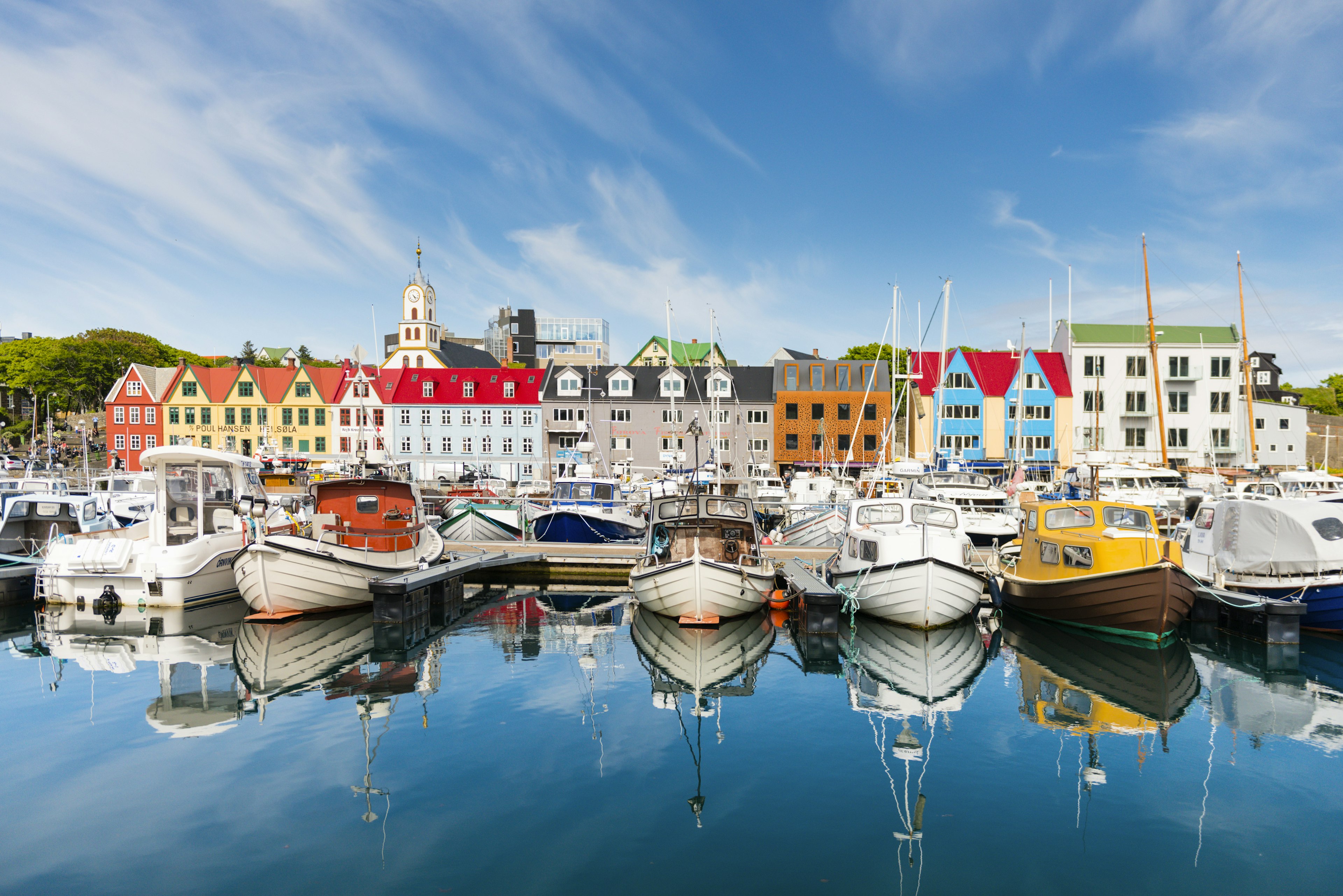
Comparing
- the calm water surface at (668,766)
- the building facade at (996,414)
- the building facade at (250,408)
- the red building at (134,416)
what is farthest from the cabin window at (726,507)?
the red building at (134,416)

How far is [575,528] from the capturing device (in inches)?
1270

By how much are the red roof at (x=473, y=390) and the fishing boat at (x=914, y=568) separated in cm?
4647

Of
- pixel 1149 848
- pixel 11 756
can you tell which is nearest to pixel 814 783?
pixel 1149 848

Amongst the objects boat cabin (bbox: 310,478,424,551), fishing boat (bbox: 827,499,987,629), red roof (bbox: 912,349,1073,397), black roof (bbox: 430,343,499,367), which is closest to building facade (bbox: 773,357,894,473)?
red roof (bbox: 912,349,1073,397)

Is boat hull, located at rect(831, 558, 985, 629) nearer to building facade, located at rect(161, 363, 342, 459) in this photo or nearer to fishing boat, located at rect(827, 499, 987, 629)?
fishing boat, located at rect(827, 499, 987, 629)

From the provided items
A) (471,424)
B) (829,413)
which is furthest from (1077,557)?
(471,424)

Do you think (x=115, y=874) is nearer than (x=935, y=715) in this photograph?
Yes

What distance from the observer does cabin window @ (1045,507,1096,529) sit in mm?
19125

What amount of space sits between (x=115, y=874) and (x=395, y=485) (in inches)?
601

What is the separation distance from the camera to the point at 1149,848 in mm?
8758

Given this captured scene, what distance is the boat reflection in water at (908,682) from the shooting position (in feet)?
33.5

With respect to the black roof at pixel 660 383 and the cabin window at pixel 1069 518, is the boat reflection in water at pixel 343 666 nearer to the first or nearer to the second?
the cabin window at pixel 1069 518

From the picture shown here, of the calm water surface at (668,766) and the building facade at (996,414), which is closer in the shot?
the calm water surface at (668,766)

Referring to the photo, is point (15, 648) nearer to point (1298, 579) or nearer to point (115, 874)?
point (115, 874)
